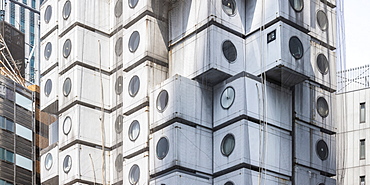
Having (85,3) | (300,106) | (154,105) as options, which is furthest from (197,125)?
(85,3)

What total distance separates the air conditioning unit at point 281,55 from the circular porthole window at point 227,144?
373 cm

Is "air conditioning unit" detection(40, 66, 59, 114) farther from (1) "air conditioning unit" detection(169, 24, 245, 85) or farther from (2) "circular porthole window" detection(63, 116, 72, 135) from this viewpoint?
(1) "air conditioning unit" detection(169, 24, 245, 85)

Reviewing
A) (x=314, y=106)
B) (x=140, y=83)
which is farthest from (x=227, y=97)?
(x=140, y=83)

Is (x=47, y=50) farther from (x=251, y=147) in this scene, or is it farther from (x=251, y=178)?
(x=251, y=178)

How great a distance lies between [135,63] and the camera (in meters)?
49.2

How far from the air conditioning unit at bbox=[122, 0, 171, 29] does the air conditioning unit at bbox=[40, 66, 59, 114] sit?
276 inches

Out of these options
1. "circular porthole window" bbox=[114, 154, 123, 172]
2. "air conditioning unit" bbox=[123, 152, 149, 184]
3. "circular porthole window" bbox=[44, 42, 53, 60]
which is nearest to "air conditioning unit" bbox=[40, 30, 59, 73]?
"circular porthole window" bbox=[44, 42, 53, 60]

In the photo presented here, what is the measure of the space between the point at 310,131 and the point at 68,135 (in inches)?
584

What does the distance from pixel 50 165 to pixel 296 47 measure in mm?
18695

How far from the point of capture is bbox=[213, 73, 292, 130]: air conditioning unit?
145ft

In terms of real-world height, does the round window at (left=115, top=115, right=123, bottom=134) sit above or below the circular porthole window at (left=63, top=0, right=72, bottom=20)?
below

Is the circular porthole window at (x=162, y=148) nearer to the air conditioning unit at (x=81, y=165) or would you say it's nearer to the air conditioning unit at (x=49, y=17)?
the air conditioning unit at (x=81, y=165)

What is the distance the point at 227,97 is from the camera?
4581 centimetres

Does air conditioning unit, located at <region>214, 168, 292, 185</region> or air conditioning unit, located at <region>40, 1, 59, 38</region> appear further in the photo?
air conditioning unit, located at <region>40, 1, 59, 38</region>
